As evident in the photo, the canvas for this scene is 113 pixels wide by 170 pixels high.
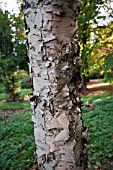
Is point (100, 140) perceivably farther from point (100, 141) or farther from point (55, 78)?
point (55, 78)

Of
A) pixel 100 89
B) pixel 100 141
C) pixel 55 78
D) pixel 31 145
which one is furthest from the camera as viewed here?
pixel 100 89

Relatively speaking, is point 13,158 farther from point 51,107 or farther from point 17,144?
point 51,107

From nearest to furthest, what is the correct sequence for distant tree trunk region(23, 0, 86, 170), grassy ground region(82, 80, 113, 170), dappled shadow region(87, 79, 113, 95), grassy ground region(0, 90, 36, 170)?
distant tree trunk region(23, 0, 86, 170), grassy ground region(82, 80, 113, 170), grassy ground region(0, 90, 36, 170), dappled shadow region(87, 79, 113, 95)

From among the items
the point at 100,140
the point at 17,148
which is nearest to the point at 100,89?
the point at 100,140

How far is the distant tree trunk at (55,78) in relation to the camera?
68cm

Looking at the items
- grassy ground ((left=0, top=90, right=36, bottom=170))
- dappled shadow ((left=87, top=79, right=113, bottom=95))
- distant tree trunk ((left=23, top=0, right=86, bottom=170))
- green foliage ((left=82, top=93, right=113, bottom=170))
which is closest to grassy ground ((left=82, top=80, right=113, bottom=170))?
green foliage ((left=82, top=93, right=113, bottom=170))

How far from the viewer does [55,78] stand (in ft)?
2.26

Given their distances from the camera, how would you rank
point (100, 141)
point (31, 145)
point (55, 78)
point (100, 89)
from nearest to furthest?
1. point (55, 78)
2. point (100, 141)
3. point (31, 145)
4. point (100, 89)

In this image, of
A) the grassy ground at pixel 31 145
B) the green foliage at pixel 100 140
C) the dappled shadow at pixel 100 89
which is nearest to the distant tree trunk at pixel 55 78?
the grassy ground at pixel 31 145

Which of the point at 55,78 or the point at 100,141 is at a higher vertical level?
the point at 55,78

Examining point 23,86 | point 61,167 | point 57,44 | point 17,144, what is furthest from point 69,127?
point 23,86

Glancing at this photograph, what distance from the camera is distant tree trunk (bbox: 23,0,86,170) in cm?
68

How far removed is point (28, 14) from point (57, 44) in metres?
0.17

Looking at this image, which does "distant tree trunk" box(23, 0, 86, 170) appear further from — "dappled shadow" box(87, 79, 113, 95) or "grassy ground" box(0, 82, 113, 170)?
"dappled shadow" box(87, 79, 113, 95)
